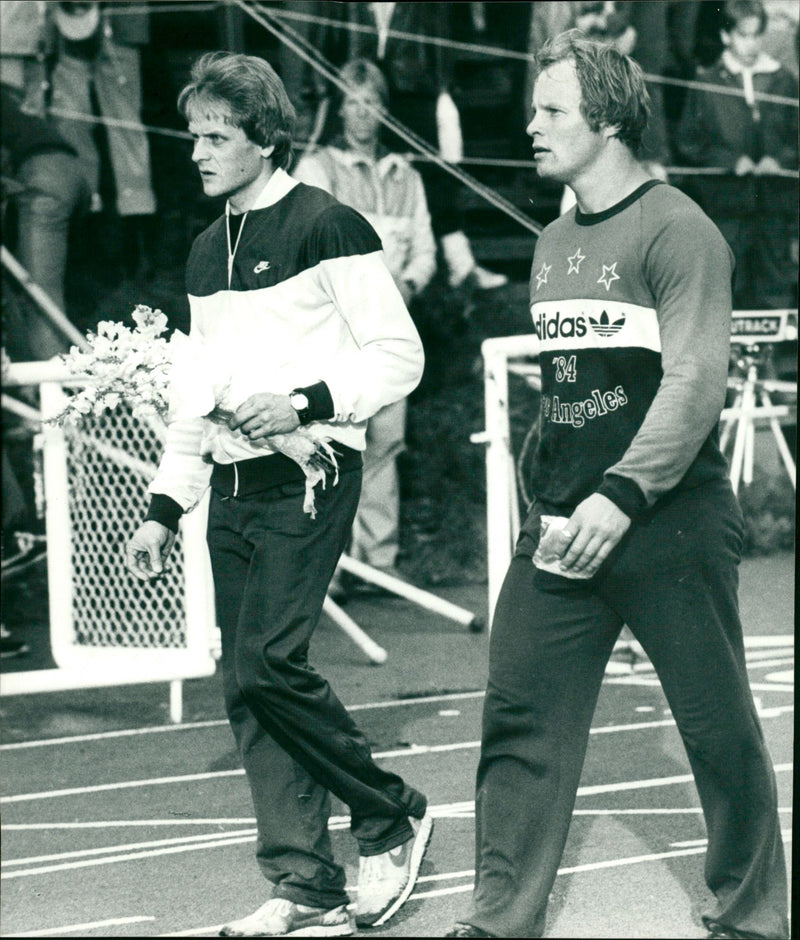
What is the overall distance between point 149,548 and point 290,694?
58cm

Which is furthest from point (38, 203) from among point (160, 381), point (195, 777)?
point (160, 381)

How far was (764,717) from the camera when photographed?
21.6 feet

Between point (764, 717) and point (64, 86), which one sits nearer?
point (764, 717)

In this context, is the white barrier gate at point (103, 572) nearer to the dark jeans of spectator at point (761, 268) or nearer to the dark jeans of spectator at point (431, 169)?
the dark jeans of spectator at point (431, 169)

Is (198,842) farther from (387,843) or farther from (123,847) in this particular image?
(387,843)

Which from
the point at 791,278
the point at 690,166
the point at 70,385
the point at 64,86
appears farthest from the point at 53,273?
the point at 791,278

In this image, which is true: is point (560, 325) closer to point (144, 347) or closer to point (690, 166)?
point (144, 347)

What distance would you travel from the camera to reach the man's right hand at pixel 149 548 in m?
4.52

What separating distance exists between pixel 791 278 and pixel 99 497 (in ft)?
17.8

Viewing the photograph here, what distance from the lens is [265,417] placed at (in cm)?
417

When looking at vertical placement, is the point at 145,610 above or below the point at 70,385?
below

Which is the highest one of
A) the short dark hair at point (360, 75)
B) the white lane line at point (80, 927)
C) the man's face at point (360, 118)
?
the short dark hair at point (360, 75)

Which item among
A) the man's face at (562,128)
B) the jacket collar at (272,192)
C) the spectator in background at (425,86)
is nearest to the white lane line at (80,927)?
the jacket collar at (272,192)

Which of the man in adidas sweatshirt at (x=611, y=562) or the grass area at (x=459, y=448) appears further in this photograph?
the grass area at (x=459, y=448)
